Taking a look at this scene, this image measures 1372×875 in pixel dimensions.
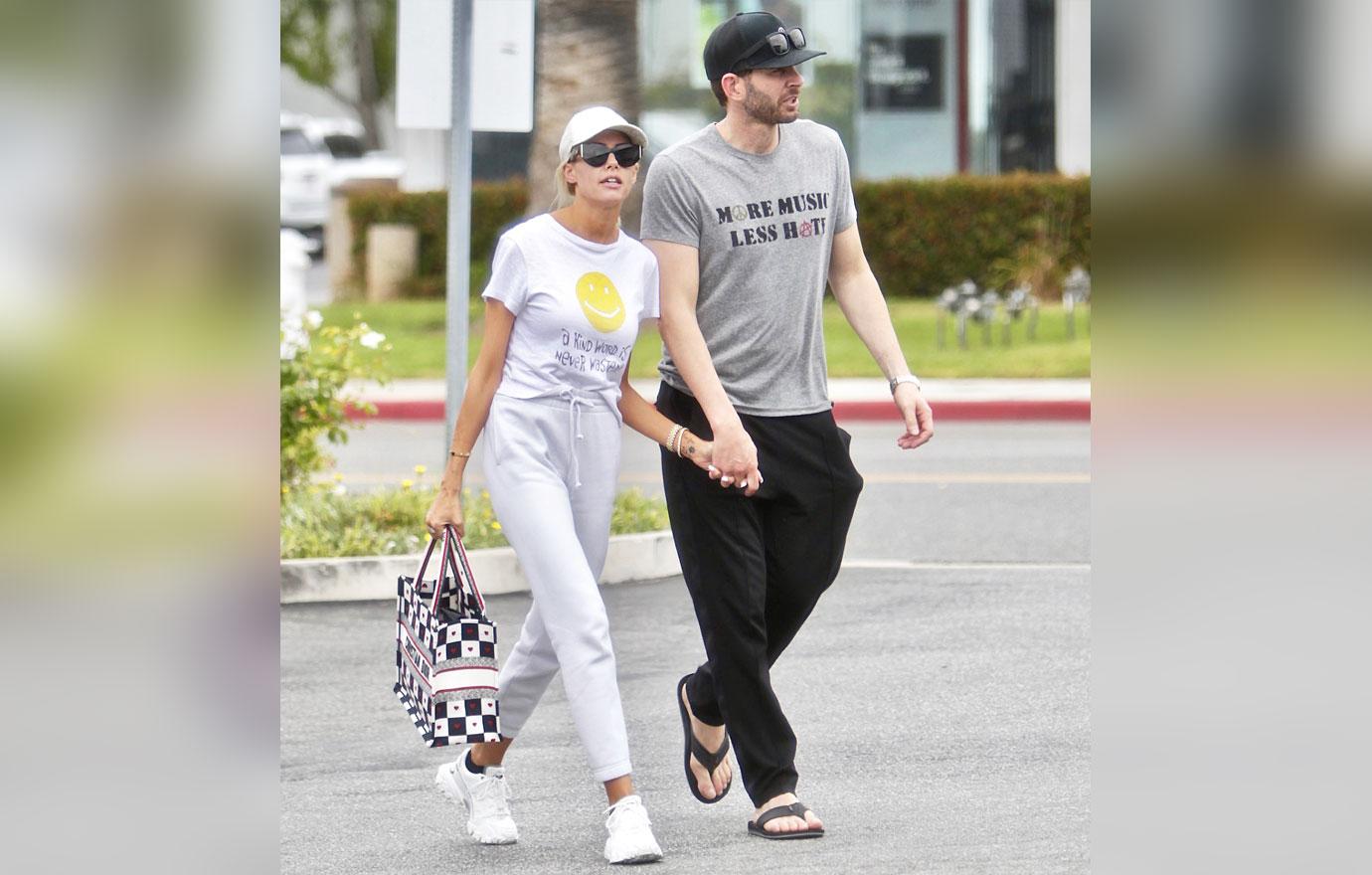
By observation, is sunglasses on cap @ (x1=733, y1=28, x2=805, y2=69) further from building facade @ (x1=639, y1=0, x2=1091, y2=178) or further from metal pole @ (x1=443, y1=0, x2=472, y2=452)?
building facade @ (x1=639, y1=0, x2=1091, y2=178)

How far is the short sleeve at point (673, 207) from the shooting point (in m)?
4.65

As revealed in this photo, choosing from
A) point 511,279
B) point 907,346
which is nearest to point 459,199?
point 511,279

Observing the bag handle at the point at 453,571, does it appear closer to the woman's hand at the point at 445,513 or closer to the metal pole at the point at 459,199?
the woman's hand at the point at 445,513

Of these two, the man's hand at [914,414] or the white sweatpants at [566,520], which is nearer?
the white sweatpants at [566,520]

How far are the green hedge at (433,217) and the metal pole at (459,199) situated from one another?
13306mm

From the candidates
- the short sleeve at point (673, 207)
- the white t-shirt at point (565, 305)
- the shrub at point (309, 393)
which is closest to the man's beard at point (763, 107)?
the short sleeve at point (673, 207)

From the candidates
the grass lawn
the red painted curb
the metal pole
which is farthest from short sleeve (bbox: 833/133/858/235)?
the grass lawn

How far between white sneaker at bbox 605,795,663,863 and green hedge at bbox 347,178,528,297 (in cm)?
1771

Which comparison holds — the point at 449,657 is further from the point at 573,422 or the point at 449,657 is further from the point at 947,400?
the point at 947,400

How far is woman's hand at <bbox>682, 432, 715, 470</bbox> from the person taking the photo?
4609 mm

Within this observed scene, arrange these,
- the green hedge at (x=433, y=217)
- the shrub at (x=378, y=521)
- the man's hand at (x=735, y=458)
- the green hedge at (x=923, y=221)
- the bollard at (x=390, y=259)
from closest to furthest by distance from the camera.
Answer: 1. the man's hand at (x=735, y=458)
2. the shrub at (x=378, y=521)
3. the green hedge at (x=923, y=221)
4. the bollard at (x=390, y=259)
5. the green hedge at (x=433, y=217)

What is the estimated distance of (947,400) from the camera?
50.6ft

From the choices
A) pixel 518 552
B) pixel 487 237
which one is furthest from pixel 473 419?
pixel 487 237
